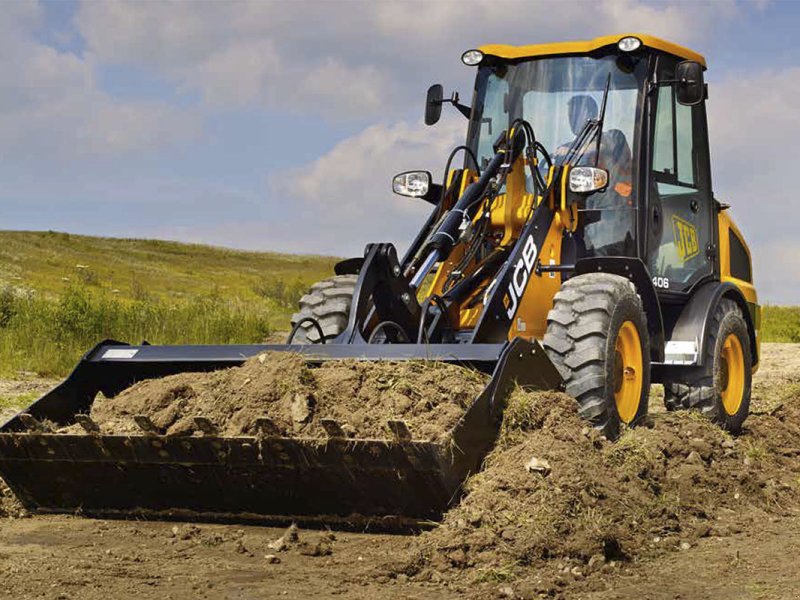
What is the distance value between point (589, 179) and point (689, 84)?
1.29m

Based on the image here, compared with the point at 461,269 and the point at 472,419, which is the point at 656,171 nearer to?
the point at 461,269

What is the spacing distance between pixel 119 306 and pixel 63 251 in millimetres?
37171

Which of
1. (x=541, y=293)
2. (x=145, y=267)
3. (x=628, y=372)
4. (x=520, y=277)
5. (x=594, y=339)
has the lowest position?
(x=628, y=372)

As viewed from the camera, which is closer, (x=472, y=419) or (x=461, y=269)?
(x=472, y=419)

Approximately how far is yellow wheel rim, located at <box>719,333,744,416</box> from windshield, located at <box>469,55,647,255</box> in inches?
65.3

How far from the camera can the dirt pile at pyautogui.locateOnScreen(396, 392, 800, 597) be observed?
19.1 feet

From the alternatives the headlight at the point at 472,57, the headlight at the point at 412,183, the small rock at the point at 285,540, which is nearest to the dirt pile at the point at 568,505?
the small rock at the point at 285,540

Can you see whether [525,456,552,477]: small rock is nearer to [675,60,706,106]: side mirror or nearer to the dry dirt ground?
the dry dirt ground

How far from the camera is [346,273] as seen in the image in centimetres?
897

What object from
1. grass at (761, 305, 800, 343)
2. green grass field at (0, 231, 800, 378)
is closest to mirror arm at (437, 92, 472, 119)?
green grass field at (0, 231, 800, 378)

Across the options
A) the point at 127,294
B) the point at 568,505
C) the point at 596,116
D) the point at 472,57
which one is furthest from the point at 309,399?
the point at 127,294

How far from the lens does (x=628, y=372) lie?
8.05 metres

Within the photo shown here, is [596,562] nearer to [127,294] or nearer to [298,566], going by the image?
[298,566]

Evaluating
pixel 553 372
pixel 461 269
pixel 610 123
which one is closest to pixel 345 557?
pixel 553 372
